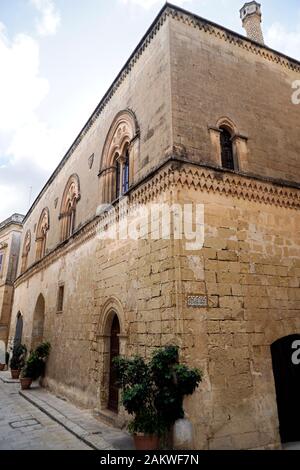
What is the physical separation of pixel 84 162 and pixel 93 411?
27.2 feet

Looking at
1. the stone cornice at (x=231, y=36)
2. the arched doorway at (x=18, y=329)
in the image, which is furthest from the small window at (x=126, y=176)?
the arched doorway at (x=18, y=329)

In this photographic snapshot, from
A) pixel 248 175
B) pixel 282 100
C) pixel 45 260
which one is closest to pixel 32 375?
pixel 45 260

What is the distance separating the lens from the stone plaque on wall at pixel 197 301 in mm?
5102

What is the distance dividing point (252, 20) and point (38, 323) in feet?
49.2

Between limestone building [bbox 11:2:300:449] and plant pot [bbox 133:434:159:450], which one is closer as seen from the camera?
plant pot [bbox 133:434:159:450]

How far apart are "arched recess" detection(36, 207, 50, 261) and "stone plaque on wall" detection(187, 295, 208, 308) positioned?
1197cm

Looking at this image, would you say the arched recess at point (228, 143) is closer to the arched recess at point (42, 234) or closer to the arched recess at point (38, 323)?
the arched recess at point (38, 323)

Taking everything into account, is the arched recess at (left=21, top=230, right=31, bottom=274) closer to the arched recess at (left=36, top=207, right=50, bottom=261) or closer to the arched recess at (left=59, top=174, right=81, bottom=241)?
the arched recess at (left=36, top=207, right=50, bottom=261)

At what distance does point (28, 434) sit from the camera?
5.89 meters

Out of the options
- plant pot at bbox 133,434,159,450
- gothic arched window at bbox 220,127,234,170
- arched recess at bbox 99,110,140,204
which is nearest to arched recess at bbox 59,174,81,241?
arched recess at bbox 99,110,140,204

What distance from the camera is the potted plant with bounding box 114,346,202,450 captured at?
442 centimetres

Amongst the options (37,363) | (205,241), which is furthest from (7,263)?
(205,241)

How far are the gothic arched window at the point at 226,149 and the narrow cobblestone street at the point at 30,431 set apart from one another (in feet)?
20.5

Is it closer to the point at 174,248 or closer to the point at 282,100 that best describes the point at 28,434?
the point at 174,248
